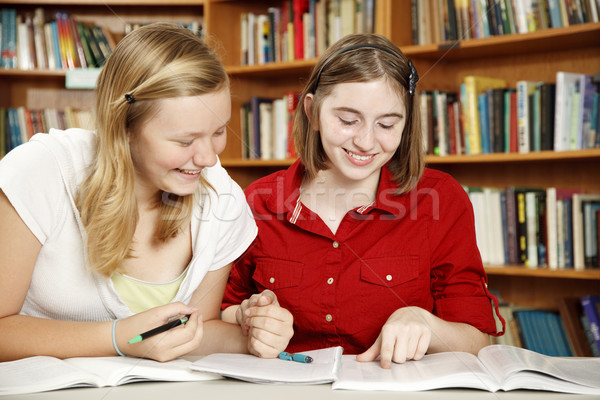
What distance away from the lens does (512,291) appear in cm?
260

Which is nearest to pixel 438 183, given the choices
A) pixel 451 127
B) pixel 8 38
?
pixel 451 127

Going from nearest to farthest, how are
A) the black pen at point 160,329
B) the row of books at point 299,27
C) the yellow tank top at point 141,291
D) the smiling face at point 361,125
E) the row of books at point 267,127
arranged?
the black pen at point 160,329 < the yellow tank top at point 141,291 < the smiling face at point 361,125 < the row of books at point 299,27 < the row of books at point 267,127

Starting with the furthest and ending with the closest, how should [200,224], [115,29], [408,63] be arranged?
[115,29]
[408,63]
[200,224]

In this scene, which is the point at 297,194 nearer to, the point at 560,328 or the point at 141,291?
the point at 141,291

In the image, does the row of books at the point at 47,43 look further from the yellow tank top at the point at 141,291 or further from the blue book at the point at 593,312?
the blue book at the point at 593,312

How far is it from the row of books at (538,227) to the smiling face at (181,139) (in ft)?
5.05

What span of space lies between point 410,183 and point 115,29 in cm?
251

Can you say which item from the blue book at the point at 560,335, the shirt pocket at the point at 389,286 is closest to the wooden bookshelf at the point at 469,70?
the blue book at the point at 560,335

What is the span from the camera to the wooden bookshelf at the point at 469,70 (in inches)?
90.5

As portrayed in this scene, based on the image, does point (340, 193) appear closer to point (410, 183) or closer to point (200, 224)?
point (410, 183)

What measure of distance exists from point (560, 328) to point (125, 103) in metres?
2.01

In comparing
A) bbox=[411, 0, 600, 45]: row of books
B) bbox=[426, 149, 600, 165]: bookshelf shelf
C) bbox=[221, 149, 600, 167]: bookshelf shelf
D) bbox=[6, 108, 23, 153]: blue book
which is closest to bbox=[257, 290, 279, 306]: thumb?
bbox=[221, 149, 600, 167]: bookshelf shelf

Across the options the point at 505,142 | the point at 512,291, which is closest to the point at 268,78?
the point at 505,142

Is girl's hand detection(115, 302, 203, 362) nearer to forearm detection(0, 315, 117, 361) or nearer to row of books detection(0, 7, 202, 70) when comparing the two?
forearm detection(0, 315, 117, 361)
